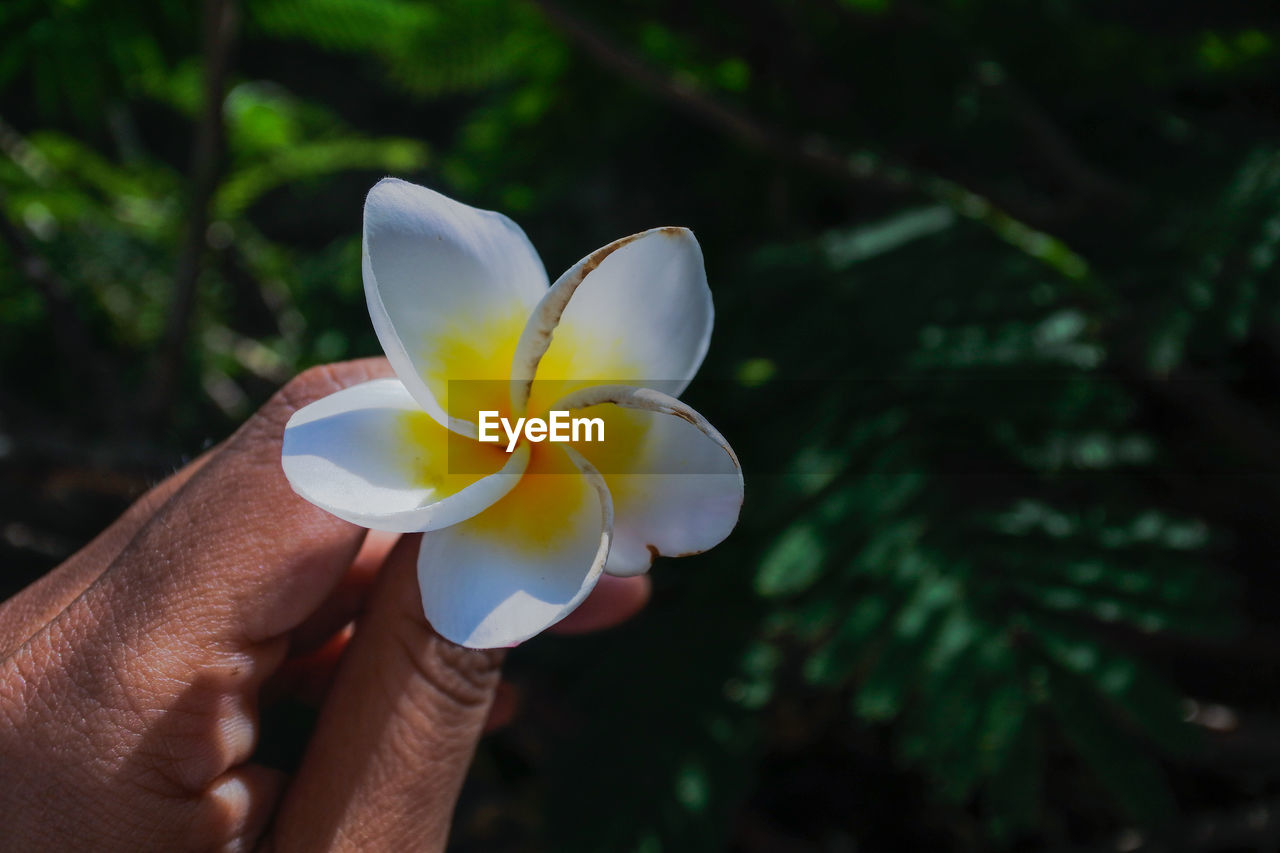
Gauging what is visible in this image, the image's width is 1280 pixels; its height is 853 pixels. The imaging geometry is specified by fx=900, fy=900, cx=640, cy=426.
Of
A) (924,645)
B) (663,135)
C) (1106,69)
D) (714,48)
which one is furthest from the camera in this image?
(663,135)

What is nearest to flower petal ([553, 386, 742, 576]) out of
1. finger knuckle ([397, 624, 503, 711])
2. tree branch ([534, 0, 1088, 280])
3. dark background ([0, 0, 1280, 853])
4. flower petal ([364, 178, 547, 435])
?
flower petal ([364, 178, 547, 435])

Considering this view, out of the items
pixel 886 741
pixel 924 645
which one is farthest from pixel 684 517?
pixel 886 741

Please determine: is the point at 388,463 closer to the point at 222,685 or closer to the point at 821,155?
the point at 222,685

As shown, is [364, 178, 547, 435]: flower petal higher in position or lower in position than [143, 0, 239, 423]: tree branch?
higher

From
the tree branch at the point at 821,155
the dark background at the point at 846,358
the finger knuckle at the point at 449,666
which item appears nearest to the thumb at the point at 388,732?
the finger knuckle at the point at 449,666

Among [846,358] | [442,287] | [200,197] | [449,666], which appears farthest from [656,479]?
[200,197]

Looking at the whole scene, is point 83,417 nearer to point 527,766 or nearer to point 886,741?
point 527,766

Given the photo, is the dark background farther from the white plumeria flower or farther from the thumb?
the white plumeria flower

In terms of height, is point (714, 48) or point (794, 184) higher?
point (714, 48)
